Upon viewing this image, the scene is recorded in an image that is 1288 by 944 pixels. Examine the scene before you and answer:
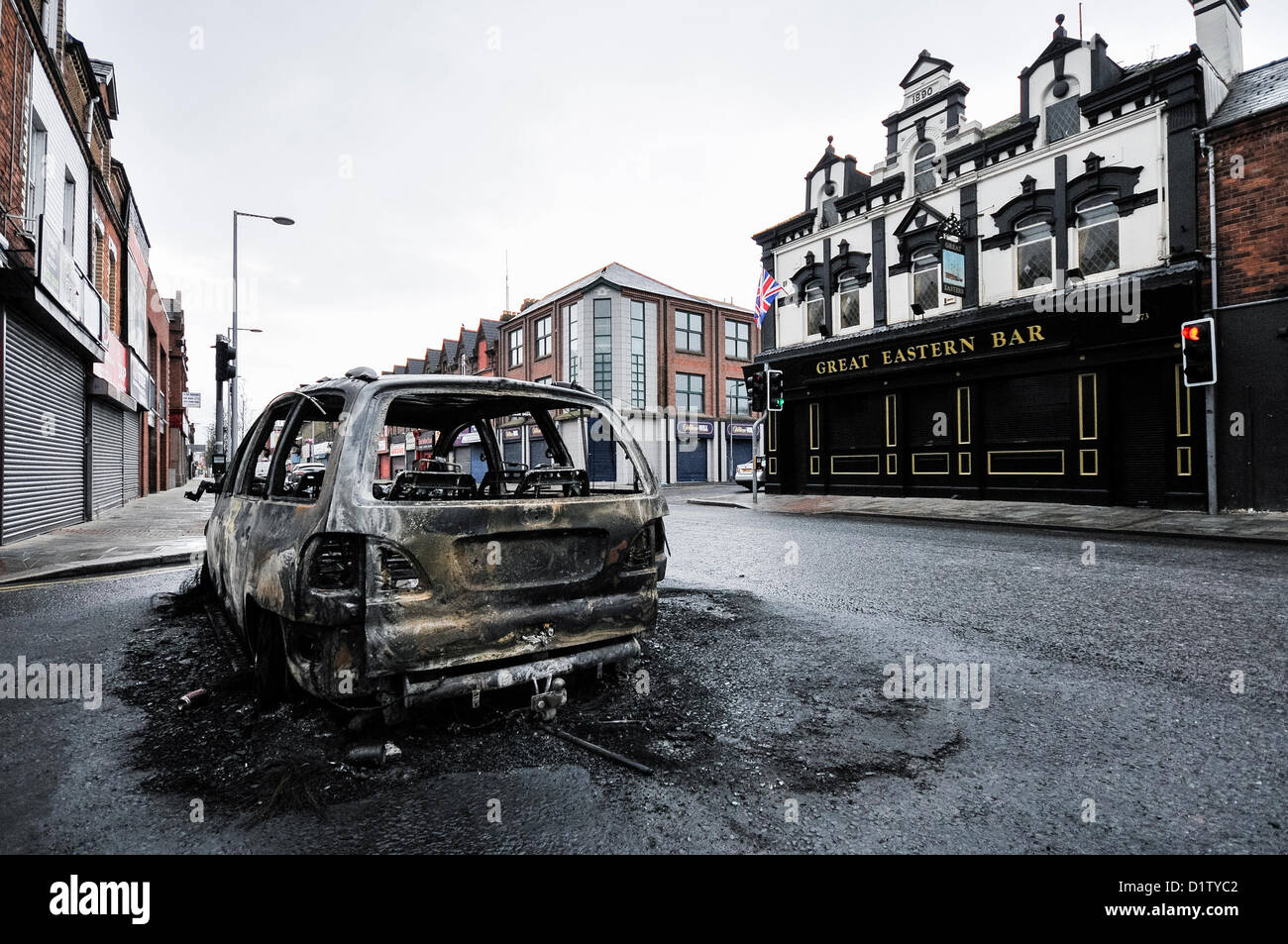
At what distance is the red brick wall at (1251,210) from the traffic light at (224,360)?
19253mm

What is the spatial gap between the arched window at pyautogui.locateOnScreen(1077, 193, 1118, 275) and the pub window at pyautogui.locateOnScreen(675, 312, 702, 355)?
23.7 metres

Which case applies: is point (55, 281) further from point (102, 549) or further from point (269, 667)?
point (269, 667)

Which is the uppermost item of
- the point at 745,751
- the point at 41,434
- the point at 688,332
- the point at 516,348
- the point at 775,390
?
the point at 688,332

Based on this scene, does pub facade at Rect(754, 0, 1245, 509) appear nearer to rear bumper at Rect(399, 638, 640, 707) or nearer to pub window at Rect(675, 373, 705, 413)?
rear bumper at Rect(399, 638, 640, 707)

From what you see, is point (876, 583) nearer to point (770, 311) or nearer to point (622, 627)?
point (622, 627)

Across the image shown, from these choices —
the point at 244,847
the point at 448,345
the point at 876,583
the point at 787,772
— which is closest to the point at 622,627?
the point at 787,772

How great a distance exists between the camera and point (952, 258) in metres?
16.5

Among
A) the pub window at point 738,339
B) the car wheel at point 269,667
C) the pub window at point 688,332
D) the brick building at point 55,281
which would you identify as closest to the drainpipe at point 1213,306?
the car wheel at point 269,667

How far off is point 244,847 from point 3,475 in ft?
37.1

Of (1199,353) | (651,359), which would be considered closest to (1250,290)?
(1199,353)

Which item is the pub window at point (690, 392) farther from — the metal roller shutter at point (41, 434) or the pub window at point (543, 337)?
the metal roller shutter at point (41, 434)

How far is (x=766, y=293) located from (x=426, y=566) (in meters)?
20.5
